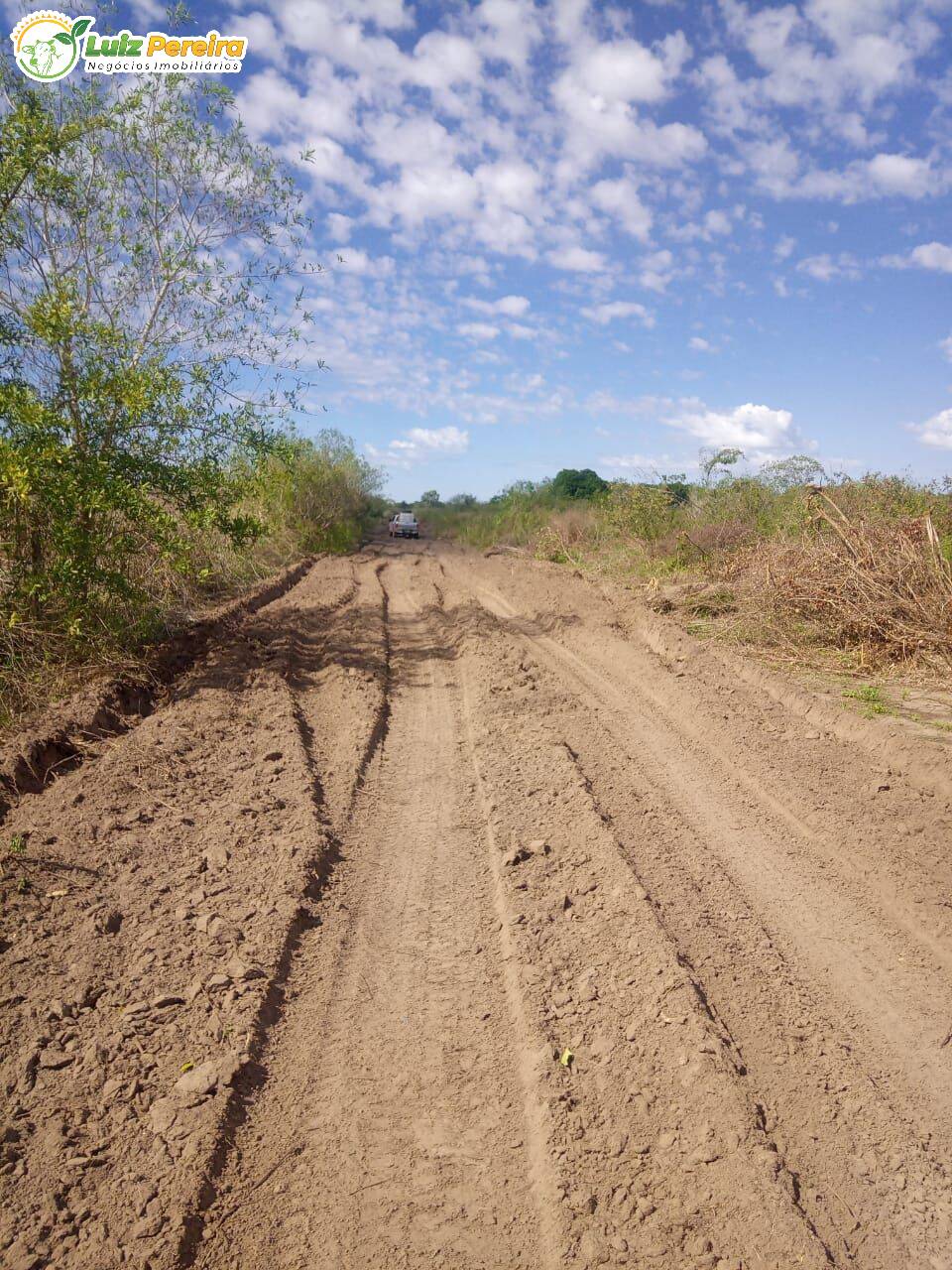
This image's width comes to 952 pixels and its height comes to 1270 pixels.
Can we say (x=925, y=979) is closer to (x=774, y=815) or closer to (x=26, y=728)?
(x=774, y=815)

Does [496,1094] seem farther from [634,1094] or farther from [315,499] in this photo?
[315,499]

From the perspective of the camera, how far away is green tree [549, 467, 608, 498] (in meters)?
36.9

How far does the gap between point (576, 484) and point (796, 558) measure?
28791 mm

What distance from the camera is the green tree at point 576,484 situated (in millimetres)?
36938

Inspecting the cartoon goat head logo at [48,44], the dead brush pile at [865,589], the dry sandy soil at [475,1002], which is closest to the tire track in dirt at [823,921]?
the dry sandy soil at [475,1002]

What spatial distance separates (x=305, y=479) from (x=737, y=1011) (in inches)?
982

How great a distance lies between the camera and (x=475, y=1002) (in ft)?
12.8

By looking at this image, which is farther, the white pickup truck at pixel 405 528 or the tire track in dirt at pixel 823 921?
the white pickup truck at pixel 405 528

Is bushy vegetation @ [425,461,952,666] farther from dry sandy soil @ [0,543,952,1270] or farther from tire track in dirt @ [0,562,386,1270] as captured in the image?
tire track in dirt @ [0,562,386,1270]

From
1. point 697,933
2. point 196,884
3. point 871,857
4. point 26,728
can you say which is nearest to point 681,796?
point 871,857

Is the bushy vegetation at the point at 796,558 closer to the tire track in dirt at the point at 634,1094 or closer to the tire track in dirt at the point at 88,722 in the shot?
the tire track in dirt at the point at 634,1094

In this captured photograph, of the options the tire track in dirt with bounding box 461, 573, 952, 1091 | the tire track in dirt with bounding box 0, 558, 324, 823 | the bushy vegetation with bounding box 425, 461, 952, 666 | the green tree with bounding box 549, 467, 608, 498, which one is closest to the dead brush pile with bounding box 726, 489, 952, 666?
the bushy vegetation with bounding box 425, 461, 952, 666

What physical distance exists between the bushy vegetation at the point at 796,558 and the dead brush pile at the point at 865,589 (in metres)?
0.02

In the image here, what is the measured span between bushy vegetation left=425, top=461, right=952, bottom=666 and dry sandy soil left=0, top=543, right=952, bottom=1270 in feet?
8.70
